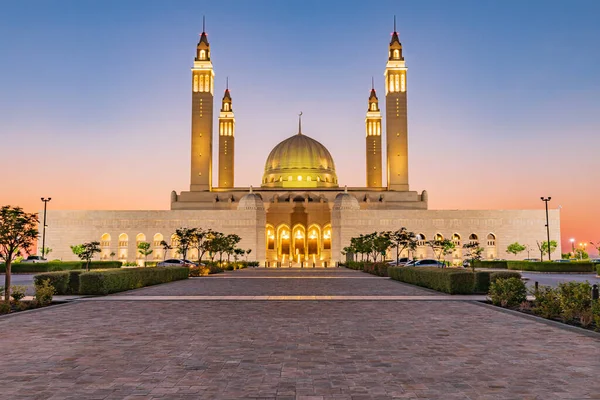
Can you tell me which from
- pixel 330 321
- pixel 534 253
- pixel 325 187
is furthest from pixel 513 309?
pixel 325 187

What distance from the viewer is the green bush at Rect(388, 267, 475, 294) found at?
18.6 meters

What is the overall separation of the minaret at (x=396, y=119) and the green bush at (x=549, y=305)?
66.7 metres

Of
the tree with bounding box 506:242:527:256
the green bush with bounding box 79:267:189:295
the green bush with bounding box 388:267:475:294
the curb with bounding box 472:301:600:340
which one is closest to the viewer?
the curb with bounding box 472:301:600:340

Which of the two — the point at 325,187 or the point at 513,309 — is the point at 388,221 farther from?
the point at 513,309

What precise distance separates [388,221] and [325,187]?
16336 mm

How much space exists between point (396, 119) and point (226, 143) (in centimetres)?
3234

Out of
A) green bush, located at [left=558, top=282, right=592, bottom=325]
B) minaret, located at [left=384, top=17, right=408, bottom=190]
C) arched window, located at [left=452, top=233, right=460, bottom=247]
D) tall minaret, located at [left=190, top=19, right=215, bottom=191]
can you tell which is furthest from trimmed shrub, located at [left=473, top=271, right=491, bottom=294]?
tall minaret, located at [left=190, top=19, right=215, bottom=191]

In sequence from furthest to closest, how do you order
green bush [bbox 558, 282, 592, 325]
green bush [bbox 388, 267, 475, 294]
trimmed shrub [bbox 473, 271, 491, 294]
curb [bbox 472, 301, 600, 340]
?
trimmed shrub [bbox 473, 271, 491, 294] → green bush [bbox 388, 267, 475, 294] → green bush [bbox 558, 282, 592, 325] → curb [bbox 472, 301, 600, 340]

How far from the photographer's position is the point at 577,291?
1112 centimetres

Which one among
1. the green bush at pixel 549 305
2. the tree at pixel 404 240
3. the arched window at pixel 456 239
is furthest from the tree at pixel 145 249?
the green bush at pixel 549 305

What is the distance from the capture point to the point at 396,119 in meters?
77.9

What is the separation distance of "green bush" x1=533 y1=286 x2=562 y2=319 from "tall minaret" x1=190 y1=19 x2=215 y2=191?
68.2 metres

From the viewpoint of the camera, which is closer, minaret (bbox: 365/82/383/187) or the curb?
the curb

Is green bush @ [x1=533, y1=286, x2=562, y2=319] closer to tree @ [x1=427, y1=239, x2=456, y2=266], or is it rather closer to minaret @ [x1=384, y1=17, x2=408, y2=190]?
tree @ [x1=427, y1=239, x2=456, y2=266]
